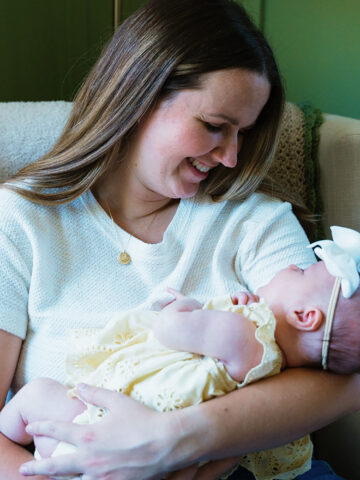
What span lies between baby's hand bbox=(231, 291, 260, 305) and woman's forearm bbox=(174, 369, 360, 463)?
163mm

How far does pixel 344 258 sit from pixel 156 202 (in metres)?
0.54

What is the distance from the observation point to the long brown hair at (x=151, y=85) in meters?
1.37

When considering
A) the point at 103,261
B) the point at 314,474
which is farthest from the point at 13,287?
the point at 314,474

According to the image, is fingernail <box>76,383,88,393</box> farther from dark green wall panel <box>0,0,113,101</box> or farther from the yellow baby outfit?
dark green wall panel <box>0,0,113,101</box>

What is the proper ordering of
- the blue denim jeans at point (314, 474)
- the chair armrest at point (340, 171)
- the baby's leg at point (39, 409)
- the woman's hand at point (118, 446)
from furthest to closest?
the chair armrest at point (340, 171) → the blue denim jeans at point (314, 474) → the baby's leg at point (39, 409) → the woman's hand at point (118, 446)

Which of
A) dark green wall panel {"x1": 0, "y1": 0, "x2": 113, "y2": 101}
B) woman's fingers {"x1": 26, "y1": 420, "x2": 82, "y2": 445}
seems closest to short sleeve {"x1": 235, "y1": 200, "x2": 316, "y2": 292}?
woman's fingers {"x1": 26, "y1": 420, "x2": 82, "y2": 445}

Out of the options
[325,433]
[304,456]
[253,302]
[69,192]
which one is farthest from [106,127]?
[325,433]

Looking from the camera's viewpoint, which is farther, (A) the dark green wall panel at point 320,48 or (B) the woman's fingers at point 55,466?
(A) the dark green wall panel at point 320,48

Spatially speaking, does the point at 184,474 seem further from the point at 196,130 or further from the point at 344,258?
the point at 196,130

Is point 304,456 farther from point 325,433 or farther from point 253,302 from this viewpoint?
point 325,433

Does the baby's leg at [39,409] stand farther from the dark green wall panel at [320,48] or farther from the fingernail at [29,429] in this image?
the dark green wall panel at [320,48]

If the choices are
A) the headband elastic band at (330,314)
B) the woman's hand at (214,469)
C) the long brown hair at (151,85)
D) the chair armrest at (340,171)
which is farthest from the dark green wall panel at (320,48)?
the woman's hand at (214,469)

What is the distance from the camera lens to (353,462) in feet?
5.38

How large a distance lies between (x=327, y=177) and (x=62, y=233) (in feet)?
2.46
